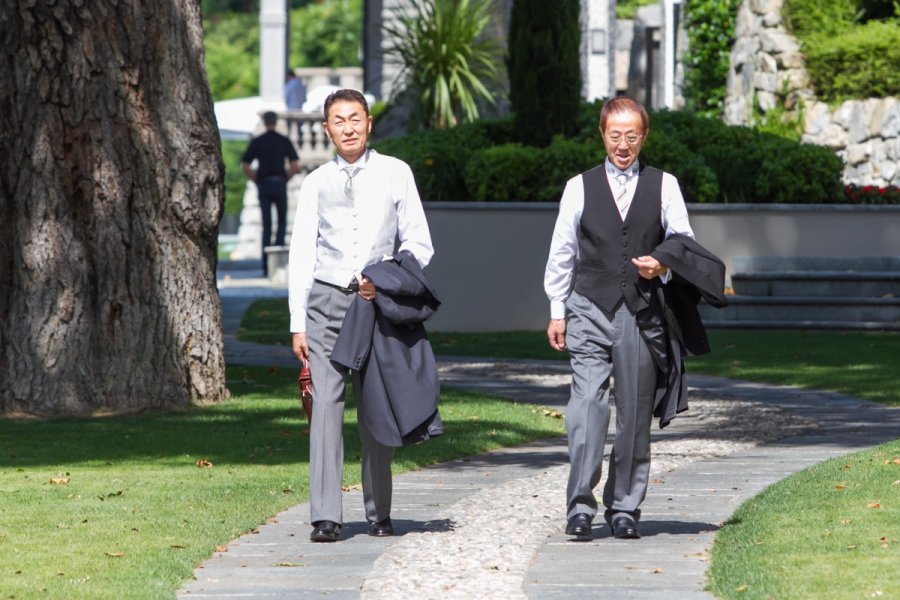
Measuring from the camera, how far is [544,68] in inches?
758

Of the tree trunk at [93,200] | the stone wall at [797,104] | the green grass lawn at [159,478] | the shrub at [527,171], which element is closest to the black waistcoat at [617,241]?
the green grass lawn at [159,478]

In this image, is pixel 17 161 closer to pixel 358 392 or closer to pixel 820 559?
pixel 358 392

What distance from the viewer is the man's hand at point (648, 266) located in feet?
22.1

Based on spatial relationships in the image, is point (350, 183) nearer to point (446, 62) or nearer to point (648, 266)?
point (648, 266)

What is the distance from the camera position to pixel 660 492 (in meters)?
8.21

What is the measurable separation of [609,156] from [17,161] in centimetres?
552

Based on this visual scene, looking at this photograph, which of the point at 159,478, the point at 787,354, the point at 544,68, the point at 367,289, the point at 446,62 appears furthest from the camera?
the point at 446,62

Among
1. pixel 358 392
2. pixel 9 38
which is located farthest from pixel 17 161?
pixel 358 392

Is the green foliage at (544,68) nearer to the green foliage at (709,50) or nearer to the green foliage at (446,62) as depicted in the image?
the green foliage at (446,62)

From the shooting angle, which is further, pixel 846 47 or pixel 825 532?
pixel 846 47

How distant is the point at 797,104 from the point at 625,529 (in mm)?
16287

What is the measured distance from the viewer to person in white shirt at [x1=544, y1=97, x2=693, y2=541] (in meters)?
6.87

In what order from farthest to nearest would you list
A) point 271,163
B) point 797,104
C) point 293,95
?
point 293,95 → point 271,163 → point 797,104

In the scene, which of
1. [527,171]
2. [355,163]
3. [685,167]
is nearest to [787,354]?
[685,167]
